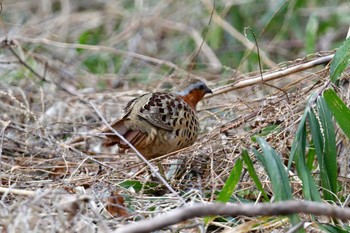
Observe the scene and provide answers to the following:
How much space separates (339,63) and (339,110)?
A: 313 millimetres

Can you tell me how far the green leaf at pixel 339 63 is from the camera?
3385 mm

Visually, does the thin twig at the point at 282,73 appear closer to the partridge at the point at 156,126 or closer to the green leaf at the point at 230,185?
the partridge at the point at 156,126

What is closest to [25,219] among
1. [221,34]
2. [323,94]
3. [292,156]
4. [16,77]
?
[292,156]

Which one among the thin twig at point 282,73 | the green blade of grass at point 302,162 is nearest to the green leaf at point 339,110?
the green blade of grass at point 302,162

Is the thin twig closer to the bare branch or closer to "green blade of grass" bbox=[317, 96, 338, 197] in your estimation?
"green blade of grass" bbox=[317, 96, 338, 197]

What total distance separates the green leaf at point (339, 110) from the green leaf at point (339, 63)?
0.23 metres

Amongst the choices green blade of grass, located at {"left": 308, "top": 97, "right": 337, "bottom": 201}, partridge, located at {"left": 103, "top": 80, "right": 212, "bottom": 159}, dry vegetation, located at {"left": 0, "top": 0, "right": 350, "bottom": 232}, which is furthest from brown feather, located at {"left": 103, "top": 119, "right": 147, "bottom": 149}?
green blade of grass, located at {"left": 308, "top": 97, "right": 337, "bottom": 201}

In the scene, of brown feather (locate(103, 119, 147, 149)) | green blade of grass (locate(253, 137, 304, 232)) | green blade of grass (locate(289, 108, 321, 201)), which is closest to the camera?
green blade of grass (locate(253, 137, 304, 232))

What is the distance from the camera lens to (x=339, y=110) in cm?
315

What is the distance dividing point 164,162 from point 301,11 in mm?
3748

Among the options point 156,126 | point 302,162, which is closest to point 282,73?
point 156,126

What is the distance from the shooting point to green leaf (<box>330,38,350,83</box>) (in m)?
3.38

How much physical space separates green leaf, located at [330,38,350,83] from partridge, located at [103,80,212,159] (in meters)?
0.69

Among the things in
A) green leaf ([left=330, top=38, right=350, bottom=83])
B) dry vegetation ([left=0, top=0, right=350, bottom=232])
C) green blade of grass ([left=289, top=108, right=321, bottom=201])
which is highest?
green leaf ([left=330, top=38, right=350, bottom=83])
